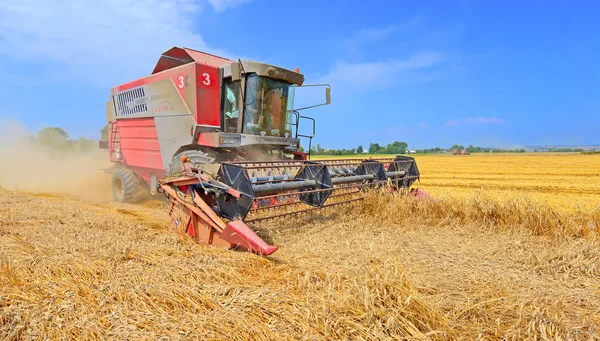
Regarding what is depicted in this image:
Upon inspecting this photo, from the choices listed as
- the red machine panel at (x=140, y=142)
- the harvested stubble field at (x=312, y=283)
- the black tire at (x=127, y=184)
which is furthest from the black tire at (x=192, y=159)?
the black tire at (x=127, y=184)

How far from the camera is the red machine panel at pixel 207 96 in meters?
6.07

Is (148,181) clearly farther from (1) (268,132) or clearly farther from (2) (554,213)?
(2) (554,213)

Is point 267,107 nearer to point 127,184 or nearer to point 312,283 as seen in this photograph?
point 127,184

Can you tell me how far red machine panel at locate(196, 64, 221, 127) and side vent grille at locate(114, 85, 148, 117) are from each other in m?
1.96

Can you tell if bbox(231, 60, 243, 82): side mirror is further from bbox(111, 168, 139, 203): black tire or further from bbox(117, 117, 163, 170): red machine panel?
bbox(111, 168, 139, 203): black tire

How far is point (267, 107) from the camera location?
6.36 meters

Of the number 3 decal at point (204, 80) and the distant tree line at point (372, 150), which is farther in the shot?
the distant tree line at point (372, 150)

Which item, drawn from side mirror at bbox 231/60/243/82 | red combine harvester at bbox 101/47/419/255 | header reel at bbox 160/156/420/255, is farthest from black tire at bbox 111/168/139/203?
header reel at bbox 160/156/420/255

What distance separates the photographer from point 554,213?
392 cm

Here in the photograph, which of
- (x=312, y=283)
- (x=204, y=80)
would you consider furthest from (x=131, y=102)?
(x=312, y=283)

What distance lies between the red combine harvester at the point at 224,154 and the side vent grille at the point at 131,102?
0.07 feet

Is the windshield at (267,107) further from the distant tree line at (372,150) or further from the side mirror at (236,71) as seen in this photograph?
the distant tree line at (372,150)

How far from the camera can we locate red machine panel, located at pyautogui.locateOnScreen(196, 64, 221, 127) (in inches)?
239

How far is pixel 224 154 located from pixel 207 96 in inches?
42.2
